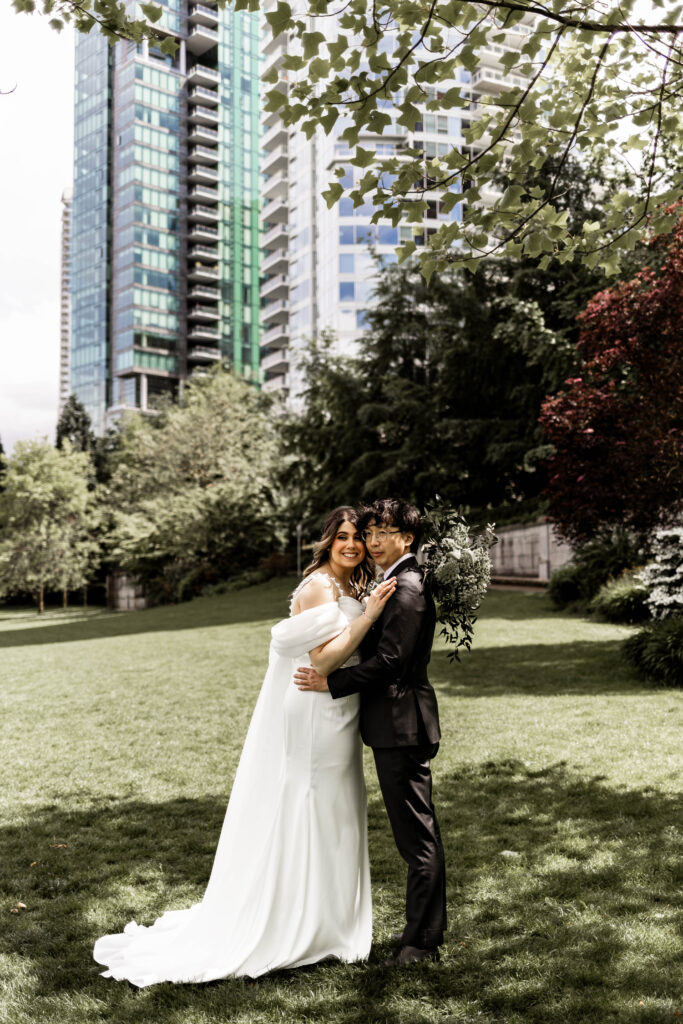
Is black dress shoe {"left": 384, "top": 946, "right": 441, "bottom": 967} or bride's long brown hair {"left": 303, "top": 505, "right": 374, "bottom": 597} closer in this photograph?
black dress shoe {"left": 384, "top": 946, "right": 441, "bottom": 967}

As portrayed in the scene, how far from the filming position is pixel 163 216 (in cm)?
9844

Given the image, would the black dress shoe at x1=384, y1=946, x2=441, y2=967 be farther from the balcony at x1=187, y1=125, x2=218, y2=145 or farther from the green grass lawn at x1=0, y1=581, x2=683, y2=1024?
the balcony at x1=187, y1=125, x2=218, y2=145

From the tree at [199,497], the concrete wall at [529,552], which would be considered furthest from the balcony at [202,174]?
the concrete wall at [529,552]

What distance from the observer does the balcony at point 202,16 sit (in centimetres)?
9029

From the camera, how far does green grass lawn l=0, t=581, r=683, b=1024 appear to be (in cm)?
393

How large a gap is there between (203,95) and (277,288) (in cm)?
2791

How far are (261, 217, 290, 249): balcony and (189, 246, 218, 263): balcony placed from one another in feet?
36.1

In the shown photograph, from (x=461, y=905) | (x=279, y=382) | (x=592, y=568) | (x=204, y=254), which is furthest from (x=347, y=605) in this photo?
(x=204, y=254)

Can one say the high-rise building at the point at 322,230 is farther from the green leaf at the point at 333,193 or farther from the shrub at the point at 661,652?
the green leaf at the point at 333,193

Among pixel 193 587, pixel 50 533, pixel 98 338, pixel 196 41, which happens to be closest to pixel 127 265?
pixel 98 338

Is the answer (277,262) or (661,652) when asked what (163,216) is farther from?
(661,652)

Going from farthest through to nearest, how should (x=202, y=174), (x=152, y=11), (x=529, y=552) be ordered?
1. (x=202, y=174)
2. (x=529, y=552)
3. (x=152, y=11)

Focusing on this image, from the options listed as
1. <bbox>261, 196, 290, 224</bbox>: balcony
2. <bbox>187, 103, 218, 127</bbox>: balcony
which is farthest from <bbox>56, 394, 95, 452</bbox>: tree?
<bbox>187, 103, 218, 127</bbox>: balcony

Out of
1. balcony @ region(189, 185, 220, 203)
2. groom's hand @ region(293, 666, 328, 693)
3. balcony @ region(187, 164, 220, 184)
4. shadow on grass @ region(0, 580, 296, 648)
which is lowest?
shadow on grass @ region(0, 580, 296, 648)
